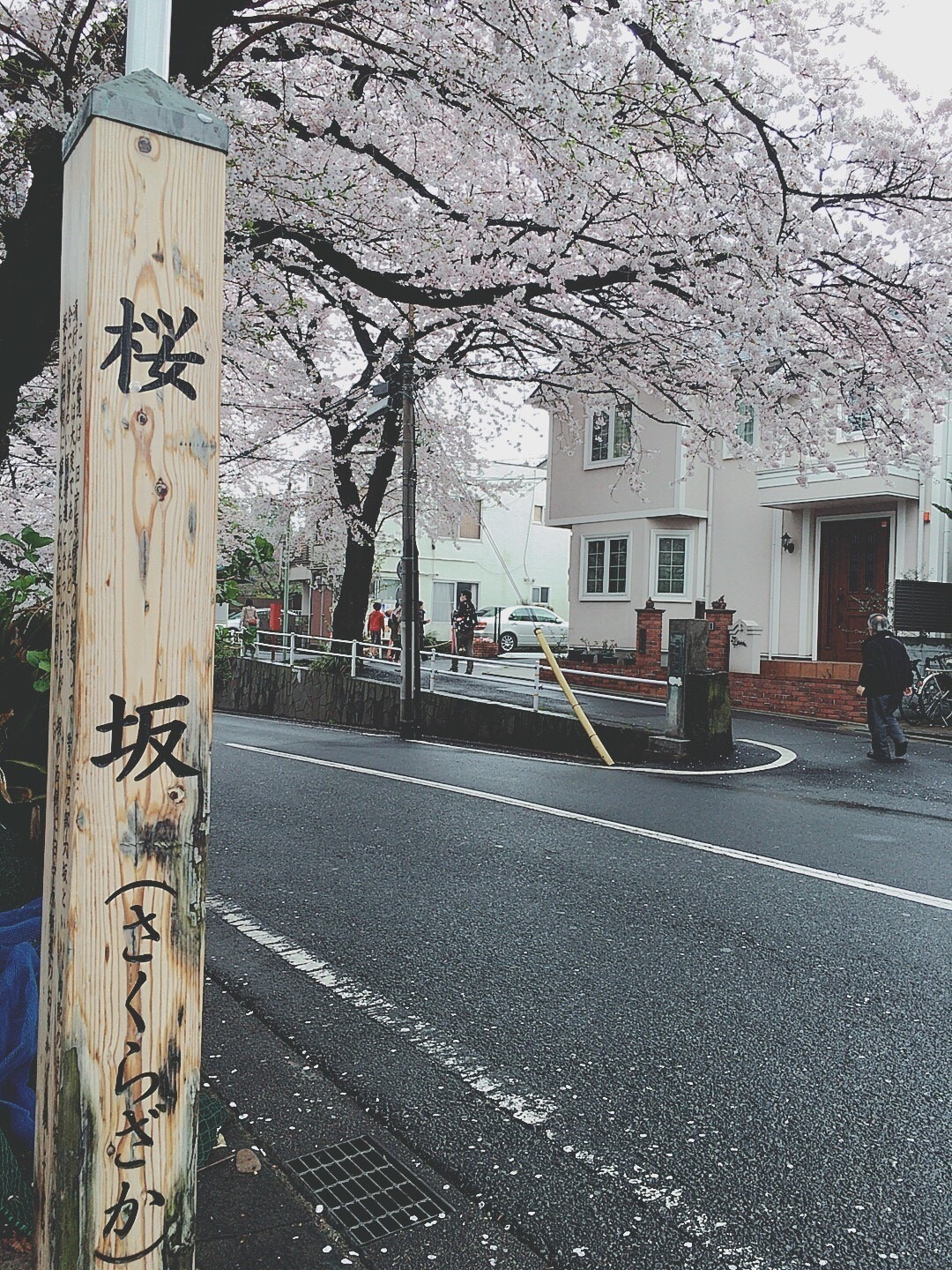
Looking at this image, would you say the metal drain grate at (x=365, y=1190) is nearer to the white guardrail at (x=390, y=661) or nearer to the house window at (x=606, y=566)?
the white guardrail at (x=390, y=661)

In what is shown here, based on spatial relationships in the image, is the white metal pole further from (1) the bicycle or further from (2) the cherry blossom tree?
(1) the bicycle

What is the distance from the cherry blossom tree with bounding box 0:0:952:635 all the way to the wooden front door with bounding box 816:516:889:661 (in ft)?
14.6

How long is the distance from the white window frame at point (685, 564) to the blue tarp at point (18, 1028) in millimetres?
20745

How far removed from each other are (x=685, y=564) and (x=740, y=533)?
1.55m

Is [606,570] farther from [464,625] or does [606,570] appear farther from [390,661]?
[390,661]

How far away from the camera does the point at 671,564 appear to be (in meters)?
23.6

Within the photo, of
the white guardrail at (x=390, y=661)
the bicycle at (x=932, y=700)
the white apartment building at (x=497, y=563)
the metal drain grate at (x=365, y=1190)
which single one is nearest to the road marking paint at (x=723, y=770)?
the white guardrail at (x=390, y=661)

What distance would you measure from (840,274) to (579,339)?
12.8 ft

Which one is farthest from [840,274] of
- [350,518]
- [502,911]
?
[350,518]

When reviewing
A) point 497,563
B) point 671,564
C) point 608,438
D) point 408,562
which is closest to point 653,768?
point 408,562

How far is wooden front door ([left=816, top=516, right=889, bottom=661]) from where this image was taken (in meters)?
19.9

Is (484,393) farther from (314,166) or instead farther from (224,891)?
(224,891)

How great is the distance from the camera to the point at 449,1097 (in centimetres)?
350

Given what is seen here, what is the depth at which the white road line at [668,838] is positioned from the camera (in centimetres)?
612
